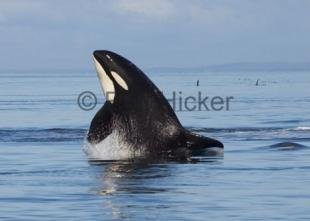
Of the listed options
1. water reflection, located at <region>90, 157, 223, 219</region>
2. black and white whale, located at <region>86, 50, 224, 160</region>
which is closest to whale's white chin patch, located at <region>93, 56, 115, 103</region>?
black and white whale, located at <region>86, 50, 224, 160</region>

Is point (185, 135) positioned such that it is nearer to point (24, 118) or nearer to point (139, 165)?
point (139, 165)

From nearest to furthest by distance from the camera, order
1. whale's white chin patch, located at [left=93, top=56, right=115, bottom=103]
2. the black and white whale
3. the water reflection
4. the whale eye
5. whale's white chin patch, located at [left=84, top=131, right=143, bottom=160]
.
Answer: the water reflection < the black and white whale < whale's white chin patch, located at [left=84, top=131, right=143, bottom=160] < the whale eye < whale's white chin patch, located at [left=93, top=56, right=115, bottom=103]

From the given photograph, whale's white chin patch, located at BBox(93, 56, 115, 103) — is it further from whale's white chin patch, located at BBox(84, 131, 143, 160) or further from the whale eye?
whale's white chin patch, located at BBox(84, 131, 143, 160)

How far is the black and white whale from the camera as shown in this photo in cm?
2177

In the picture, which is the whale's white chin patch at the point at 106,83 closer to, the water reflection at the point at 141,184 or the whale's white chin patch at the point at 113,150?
the whale's white chin patch at the point at 113,150

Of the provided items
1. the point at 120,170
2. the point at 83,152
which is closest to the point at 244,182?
the point at 120,170

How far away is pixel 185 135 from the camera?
21.7m

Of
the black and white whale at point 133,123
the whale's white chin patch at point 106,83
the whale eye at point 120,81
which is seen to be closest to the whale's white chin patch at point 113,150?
the black and white whale at point 133,123

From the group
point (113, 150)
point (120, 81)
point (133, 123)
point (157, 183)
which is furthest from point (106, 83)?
point (157, 183)

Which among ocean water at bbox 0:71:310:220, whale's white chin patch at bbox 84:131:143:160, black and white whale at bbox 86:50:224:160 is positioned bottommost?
ocean water at bbox 0:71:310:220

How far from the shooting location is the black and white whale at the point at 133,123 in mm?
21766

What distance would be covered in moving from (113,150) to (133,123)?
0.74 metres

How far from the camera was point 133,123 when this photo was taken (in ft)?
72.5

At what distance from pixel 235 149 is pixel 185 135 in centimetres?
363
